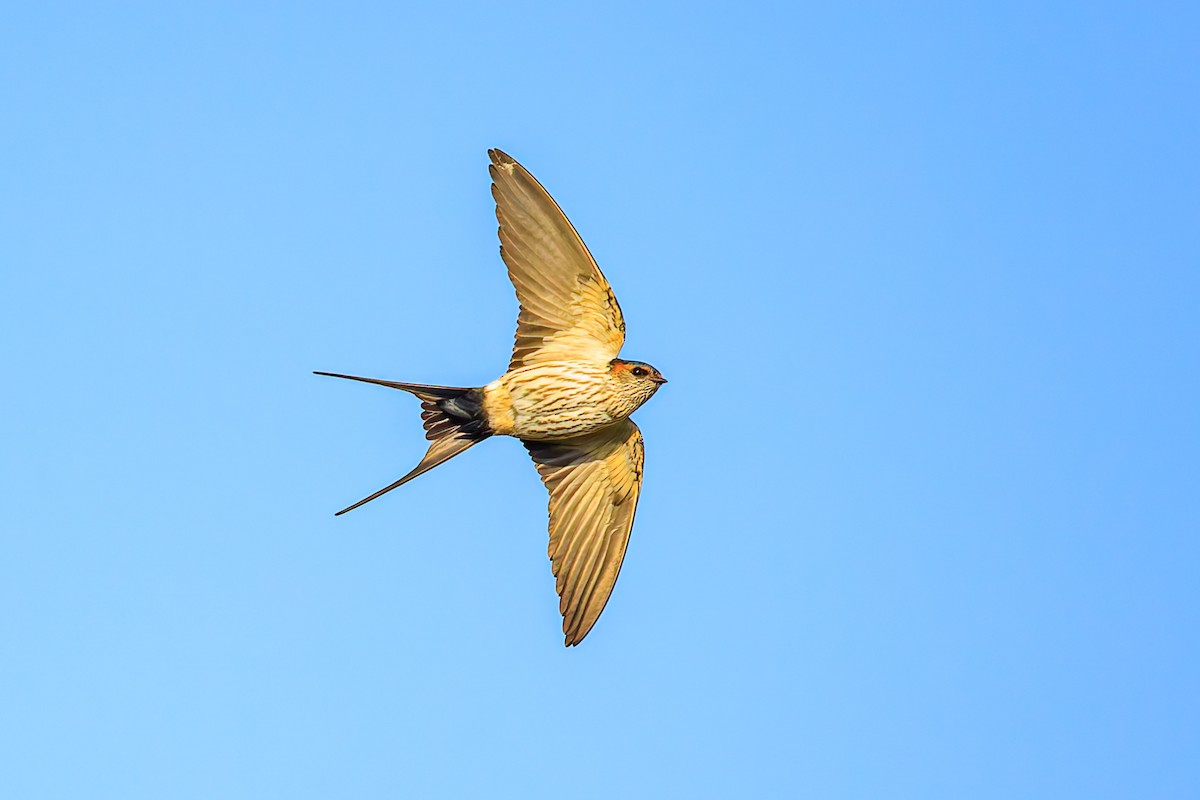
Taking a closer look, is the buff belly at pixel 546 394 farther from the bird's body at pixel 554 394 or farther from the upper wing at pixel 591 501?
the upper wing at pixel 591 501

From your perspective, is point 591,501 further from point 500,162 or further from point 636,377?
point 500,162

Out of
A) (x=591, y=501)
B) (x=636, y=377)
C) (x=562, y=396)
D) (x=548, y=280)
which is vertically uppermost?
(x=548, y=280)

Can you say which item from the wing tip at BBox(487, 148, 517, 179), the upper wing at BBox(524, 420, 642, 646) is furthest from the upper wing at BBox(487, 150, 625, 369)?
the upper wing at BBox(524, 420, 642, 646)

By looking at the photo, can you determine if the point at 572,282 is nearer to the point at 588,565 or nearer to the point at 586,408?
the point at 586,408

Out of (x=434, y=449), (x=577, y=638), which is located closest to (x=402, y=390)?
(x=434, y=449)

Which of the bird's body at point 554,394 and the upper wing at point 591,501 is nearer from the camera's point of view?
the bird's body at point 554,394


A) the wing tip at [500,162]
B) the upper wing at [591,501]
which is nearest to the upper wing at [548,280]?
the wing tip at [500,162]

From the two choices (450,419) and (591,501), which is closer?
(450,419)

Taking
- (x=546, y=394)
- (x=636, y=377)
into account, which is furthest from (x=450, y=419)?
(x=636, y=377)
